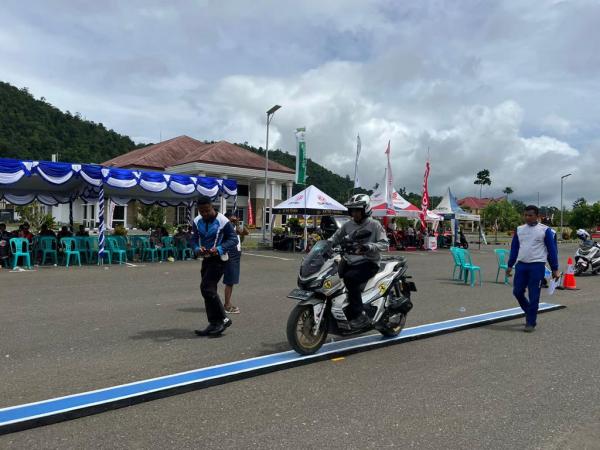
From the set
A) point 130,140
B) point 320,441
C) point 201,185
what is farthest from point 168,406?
point 130,140

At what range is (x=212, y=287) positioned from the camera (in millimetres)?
6160

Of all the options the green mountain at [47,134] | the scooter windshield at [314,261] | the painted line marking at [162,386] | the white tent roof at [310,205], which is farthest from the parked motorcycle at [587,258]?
the green mountain at [47,134]

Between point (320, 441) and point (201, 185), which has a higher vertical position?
point (201, 185)

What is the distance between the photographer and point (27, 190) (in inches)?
700

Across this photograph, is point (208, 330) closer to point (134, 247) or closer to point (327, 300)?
point (327, 300)

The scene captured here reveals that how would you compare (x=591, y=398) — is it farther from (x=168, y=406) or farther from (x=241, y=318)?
(x=241, y=318)

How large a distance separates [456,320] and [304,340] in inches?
127

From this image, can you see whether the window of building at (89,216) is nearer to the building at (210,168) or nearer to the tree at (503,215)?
the building at (210,168)

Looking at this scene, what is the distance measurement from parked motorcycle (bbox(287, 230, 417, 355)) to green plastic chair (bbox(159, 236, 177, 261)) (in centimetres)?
1315

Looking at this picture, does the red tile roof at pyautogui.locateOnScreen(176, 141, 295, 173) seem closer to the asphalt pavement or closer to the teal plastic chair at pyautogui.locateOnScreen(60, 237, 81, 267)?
the teal plastic chair at pyautogui.locateOnScreen(60, 237, 81, 267)

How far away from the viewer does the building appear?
46844mm

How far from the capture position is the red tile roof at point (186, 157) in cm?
4828

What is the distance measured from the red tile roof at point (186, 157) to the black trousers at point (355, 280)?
42.8 m

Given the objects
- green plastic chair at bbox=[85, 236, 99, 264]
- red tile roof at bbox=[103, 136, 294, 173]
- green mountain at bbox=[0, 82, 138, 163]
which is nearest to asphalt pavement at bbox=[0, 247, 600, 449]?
green plastic chair at bbox=[85, 236, 99, 264]
